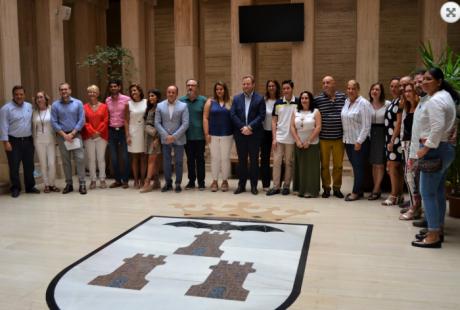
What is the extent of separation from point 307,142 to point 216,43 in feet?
26.9

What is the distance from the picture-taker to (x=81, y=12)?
1299 centimetres

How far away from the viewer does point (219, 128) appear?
8047mm

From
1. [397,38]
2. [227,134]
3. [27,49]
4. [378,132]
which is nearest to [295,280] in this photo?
[378,132]

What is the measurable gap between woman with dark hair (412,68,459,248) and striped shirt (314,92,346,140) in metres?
2.47

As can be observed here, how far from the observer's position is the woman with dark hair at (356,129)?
7.16 m

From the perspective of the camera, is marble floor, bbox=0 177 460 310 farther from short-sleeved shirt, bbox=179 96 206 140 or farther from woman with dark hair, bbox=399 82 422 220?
short-sleeved shirt, bbox=179 96 206 140

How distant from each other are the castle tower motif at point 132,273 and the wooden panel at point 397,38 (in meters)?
11.2

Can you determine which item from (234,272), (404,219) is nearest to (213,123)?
(404,219)

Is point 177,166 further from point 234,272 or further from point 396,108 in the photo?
point 234,272

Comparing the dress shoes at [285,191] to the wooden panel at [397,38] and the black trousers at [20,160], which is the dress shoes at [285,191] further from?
the wooden panel at [397,38]

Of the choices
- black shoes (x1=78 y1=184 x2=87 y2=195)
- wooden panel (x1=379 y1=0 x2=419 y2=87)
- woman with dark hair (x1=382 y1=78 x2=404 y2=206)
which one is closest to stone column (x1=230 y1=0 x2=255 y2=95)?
black shoes (x1=78 y1=184 x2=87 y2=195)

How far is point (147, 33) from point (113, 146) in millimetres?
5177

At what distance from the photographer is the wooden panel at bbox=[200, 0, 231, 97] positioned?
1451cm

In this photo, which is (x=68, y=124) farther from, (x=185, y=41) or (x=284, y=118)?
(x=185, y=41)
